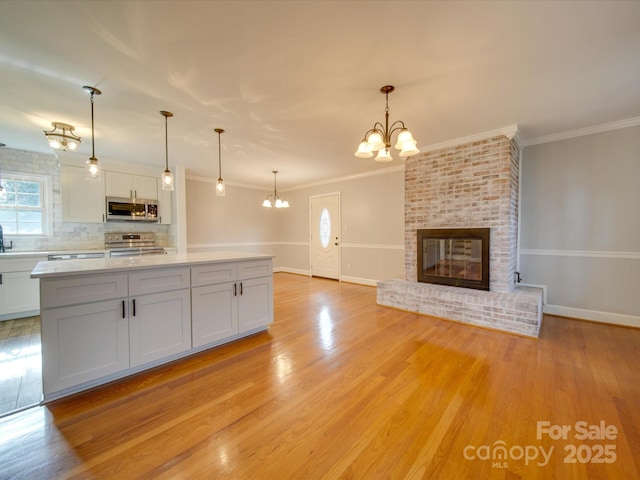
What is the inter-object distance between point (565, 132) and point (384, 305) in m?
3.54

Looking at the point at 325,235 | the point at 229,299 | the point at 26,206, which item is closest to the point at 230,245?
the point at 325,235

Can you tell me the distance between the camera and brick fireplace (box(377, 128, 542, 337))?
326cm

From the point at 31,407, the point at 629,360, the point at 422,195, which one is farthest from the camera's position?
the point at 422,195

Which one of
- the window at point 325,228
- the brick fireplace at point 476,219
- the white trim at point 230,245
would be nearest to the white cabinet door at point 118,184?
the white trim at point 230,245

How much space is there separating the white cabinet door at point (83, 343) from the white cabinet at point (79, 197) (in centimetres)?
335

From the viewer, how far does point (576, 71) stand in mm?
2215

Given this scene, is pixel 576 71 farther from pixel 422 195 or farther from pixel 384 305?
pixel 384 305

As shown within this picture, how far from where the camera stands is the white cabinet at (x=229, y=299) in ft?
8.61

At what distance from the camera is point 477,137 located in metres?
3.64

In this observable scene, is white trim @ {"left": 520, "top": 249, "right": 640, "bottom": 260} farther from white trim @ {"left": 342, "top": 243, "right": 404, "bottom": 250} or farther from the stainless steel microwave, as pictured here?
the stainless steel microwave

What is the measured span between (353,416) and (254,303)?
1735mm

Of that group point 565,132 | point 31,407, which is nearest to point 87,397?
point 31,407

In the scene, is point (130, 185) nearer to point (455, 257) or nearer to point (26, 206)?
point (26, 206)

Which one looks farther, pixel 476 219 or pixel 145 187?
pixel 145 187
